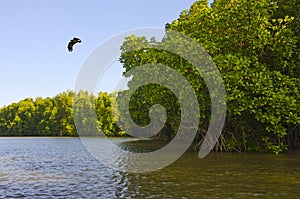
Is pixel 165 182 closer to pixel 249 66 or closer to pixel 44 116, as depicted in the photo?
pixel 249 66

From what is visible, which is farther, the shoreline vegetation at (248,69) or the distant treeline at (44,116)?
the distant treeline at (44,116)

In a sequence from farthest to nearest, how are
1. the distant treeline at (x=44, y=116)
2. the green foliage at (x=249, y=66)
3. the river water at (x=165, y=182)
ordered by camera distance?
the distant treeline at (x=44, y=116) < the green foliage at (x=249, y=66) < the river water at (x=165, y=182)

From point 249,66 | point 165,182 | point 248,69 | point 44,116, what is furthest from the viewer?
point 44,116

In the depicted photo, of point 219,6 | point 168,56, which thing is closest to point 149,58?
point 168,56

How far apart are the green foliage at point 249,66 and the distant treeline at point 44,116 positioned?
327 feet

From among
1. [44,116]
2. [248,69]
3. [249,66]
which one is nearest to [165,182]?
[248,69]

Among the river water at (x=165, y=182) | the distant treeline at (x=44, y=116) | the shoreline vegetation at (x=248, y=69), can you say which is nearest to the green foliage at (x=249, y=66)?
the shoreline vegetation at (x=248, y=69)

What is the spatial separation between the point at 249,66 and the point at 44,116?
5554 inches

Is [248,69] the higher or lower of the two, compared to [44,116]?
lower

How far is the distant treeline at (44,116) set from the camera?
154625 mm

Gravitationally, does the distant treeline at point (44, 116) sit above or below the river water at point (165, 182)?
above

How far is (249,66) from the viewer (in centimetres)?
3934

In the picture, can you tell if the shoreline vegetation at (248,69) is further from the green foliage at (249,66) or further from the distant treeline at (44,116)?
the distant treeline at (44,116)

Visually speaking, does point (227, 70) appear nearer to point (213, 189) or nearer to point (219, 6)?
point (219, 6)
